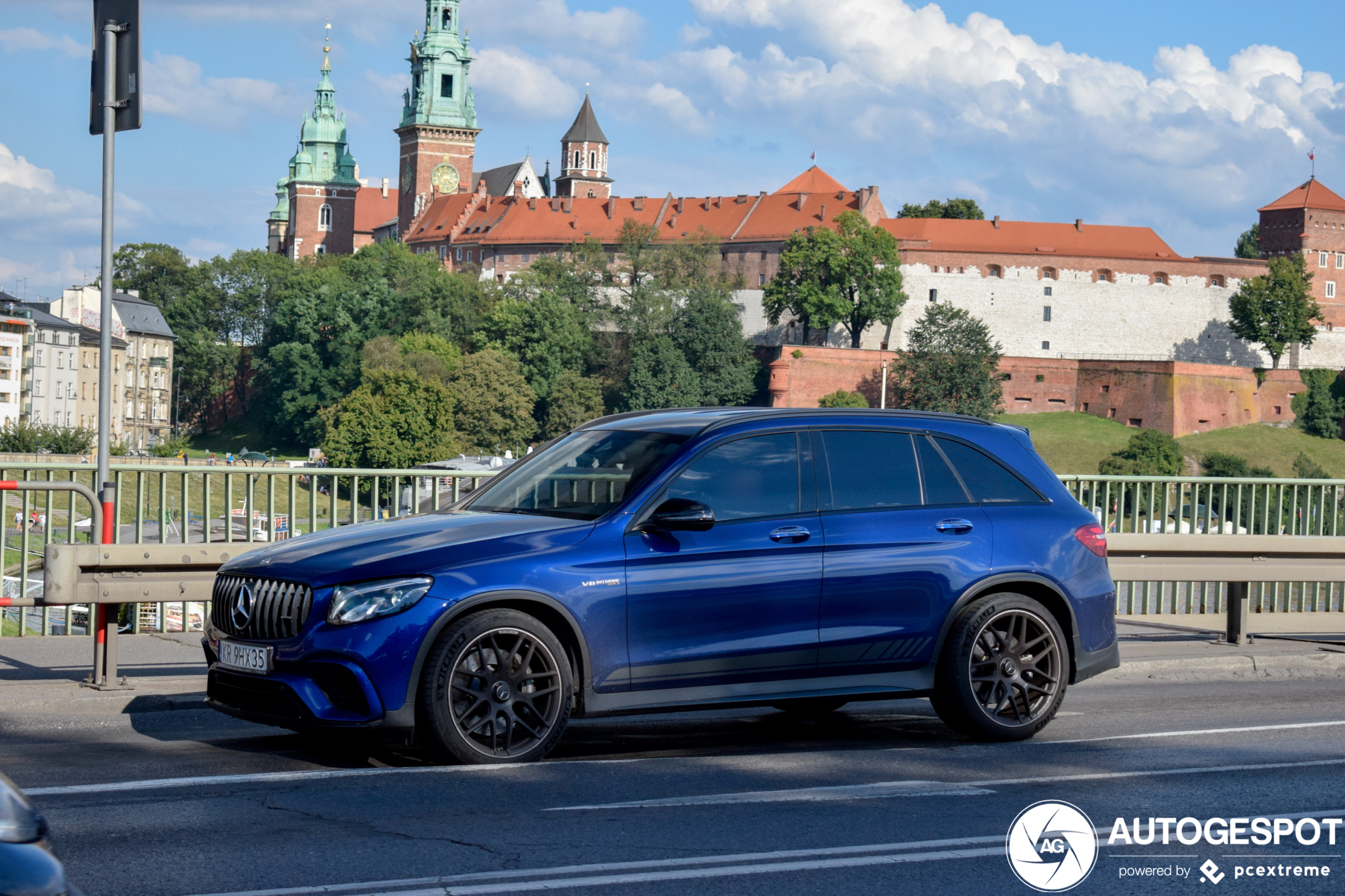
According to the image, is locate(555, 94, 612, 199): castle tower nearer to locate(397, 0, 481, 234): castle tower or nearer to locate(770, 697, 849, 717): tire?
locate(397, 0, 481, 234): castle tower

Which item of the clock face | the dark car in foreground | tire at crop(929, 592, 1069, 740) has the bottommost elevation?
tire at crop(929, 592, 1069, 740)

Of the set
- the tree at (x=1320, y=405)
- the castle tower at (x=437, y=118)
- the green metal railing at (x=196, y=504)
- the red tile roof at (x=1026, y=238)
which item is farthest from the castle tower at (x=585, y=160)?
the green metal railing at (x=196, y=504)

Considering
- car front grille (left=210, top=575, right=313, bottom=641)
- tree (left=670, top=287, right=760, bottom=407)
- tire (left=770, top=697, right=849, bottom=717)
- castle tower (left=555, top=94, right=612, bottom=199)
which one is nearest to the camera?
car front grille (left=210, top=575, right=313, bottom=641)

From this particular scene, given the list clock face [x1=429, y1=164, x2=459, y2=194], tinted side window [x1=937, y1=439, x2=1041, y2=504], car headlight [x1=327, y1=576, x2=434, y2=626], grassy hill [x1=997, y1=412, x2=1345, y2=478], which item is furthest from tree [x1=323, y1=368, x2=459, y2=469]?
car headlight [x1=327, y1=576, x2=434, y2=626]

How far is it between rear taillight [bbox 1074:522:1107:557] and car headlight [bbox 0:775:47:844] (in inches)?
240

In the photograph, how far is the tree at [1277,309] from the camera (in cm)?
10681

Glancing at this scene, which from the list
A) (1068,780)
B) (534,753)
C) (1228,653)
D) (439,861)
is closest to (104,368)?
(534,753)

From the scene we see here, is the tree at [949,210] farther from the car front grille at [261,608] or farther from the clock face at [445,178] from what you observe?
the car front grille at [261,608]

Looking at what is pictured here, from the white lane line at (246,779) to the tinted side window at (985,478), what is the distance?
2839mm

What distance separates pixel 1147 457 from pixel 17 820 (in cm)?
9128

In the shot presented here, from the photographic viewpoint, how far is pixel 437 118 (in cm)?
14300

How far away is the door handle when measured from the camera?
7207 millimetres

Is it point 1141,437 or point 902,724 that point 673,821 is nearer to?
point 902,724

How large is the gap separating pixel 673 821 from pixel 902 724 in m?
2.93
